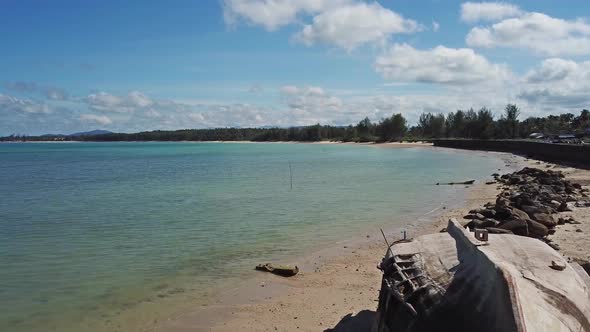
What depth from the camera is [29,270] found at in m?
12.3

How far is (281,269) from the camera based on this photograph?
37.0 ft

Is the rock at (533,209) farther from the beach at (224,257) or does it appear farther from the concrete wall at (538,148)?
the concrete wall at (538,148)

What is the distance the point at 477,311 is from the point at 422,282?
1.04 metres

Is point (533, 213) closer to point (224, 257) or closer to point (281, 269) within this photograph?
point (281, 269)

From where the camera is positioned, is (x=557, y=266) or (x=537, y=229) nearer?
(x=557, y=266)

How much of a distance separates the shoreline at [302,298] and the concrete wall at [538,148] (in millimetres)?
34600

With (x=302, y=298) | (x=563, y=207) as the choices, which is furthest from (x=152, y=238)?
(x=563, y=207)

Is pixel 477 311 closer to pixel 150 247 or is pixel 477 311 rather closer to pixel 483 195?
pixel 150 247

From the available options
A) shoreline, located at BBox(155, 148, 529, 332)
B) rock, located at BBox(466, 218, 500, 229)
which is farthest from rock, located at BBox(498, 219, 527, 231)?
shoreline, located at BBox(155, 148, 529, 332)

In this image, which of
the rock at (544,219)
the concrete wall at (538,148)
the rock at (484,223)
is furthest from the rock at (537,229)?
the concrete wall at (538,148)

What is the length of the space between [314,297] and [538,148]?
56.2m

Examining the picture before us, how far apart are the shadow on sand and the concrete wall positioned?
123 feet

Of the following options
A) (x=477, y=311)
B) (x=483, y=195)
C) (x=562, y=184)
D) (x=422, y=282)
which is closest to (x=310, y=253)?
(x=422, y=282)

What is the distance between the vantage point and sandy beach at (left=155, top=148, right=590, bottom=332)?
27.2ft
